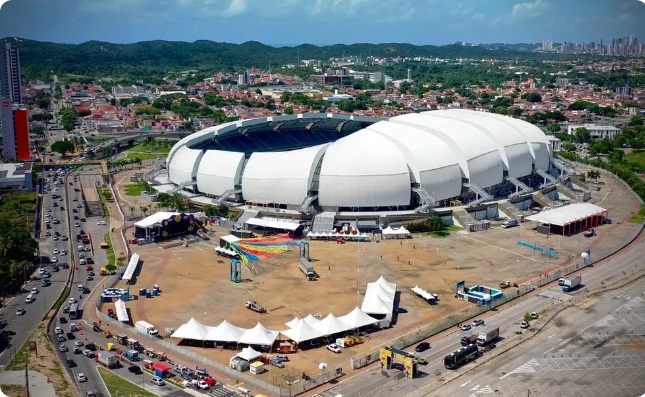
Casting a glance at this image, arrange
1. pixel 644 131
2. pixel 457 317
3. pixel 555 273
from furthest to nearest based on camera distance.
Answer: pixel 644 131, pixel 555 273, pixel 457 317

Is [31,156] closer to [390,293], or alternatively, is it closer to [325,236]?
[325,236]

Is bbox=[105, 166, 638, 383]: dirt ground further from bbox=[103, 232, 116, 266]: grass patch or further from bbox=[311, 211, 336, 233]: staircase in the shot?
bbox=[103, 232, 116, 266]: grass patch

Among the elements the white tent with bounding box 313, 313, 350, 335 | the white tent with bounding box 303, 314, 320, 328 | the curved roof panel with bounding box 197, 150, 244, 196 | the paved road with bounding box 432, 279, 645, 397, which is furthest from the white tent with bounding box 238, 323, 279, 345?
the curved roof panel with bounding box 197, 150, 244, 196

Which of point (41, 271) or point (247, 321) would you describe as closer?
point (247, 321)

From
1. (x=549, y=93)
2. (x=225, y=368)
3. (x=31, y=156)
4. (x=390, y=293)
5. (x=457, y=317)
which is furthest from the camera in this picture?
(x=549, y=93)

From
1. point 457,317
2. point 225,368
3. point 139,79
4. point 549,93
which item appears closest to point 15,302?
point 225,368

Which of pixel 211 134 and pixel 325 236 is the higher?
pixel 211 134
